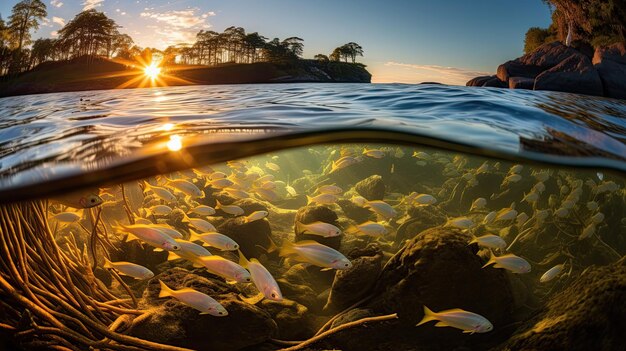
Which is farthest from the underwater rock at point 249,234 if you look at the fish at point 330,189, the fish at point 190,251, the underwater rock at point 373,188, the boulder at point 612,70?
the boulder at point 612,70

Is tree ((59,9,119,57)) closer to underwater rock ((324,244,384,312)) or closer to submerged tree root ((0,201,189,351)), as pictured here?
submerged tree root ((0,201,189,351))

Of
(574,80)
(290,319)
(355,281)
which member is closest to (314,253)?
(355,281)

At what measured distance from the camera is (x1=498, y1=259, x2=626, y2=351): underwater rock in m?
4.98

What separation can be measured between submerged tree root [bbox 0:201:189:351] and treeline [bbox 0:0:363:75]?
26.6ft

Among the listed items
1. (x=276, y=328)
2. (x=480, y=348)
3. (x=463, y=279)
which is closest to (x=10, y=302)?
(x=276, y=328)

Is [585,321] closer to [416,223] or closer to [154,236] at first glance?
[416,223]

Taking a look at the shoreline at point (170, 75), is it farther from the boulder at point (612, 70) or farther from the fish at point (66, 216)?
the fish at point (66, 216)

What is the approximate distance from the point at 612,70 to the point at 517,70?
4.72 meters

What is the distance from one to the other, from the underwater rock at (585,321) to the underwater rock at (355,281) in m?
→ 2.35

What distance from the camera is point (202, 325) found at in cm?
545

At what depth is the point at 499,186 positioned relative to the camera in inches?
550

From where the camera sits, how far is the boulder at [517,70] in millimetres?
21142

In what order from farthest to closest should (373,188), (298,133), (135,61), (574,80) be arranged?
1. (574,80)
2. (135,61)
3. (373,188)
4. (298,133)

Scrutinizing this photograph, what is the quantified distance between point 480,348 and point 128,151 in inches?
289
